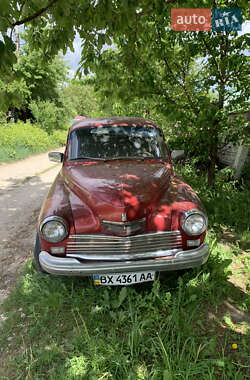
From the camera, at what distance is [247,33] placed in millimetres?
4133

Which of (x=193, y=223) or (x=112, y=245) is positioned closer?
(x=112, y=245)

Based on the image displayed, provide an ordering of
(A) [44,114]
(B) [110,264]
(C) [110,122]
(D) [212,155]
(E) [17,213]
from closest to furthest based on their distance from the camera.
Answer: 1. (B) [110,264]
2. (C) [110,122]
3. (E) [17,213]
4. (D) [212,155]
5. (A) [44,114]

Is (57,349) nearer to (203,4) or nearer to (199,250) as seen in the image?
(199,250)

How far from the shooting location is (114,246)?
2.30 meters

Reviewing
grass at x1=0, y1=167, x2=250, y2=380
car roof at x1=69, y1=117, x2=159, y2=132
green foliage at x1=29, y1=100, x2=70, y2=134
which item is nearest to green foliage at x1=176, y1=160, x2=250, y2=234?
grass at x1=0, y1=167, x2=250, y2=380

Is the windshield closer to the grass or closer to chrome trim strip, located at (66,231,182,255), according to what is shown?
chrome trim strip, located at (66,231,182,255)

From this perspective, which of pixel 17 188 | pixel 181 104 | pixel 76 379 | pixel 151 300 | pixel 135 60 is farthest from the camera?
pixel 17 188

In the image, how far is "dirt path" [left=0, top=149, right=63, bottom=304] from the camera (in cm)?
344

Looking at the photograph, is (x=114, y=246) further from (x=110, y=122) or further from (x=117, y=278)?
(x=110, y=122)

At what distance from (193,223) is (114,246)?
800 mm

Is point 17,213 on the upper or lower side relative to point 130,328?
upper

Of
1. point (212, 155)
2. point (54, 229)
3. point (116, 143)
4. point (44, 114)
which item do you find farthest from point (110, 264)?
point (44, 114)

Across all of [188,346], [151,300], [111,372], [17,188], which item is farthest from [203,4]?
[17,188]

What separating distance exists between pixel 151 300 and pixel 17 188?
6311 millimetres
